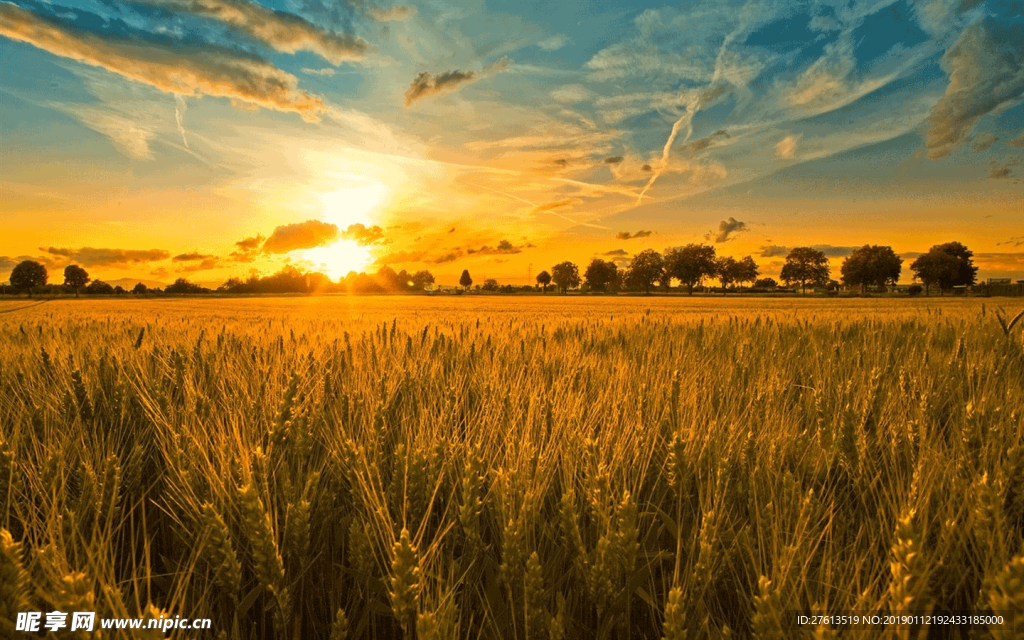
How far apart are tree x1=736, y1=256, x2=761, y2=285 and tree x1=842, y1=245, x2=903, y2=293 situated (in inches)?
809

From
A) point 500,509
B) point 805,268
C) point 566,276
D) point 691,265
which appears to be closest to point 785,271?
point 805,268

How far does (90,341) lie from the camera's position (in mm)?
5027

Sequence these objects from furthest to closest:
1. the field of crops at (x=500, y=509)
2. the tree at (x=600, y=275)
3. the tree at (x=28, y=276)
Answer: the tree at (x=600, y=275)
the tree at (x=28, y=276)
the field of crops at (x=500, y=509)

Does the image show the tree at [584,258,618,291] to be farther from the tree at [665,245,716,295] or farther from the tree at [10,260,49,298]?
the tree at [10,260,49,298]

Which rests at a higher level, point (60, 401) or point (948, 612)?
point (60, 401)

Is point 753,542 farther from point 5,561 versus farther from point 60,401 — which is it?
point 60,401

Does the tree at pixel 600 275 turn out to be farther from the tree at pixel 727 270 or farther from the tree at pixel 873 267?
the tree at pixel 873 267

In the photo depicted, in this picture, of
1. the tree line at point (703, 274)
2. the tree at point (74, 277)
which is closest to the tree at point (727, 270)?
the tree line at point (703, 274)

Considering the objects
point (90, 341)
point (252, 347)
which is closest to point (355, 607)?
point (252, 347)

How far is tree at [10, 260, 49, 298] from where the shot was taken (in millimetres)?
63444

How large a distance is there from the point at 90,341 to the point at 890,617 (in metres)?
6.38

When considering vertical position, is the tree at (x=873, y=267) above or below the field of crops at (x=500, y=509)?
above

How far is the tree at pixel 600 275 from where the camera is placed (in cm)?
12306

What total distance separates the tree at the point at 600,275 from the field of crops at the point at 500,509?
122 metres
